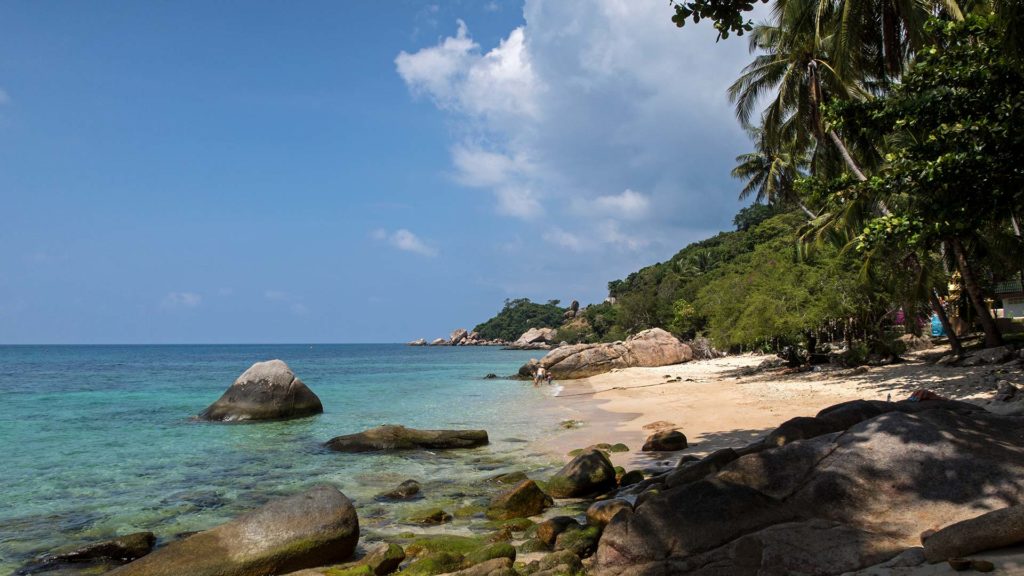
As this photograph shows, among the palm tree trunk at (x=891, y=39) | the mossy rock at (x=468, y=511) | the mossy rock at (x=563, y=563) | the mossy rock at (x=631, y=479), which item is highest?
the palm tree trunk at (x=891, y=39)

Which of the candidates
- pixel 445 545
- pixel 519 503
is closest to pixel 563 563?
pixel 445 545

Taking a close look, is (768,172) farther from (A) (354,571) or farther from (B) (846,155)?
(A) (354,571)

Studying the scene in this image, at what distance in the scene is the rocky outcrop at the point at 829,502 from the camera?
4621mm

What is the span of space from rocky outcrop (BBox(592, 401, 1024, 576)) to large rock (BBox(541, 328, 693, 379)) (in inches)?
1329

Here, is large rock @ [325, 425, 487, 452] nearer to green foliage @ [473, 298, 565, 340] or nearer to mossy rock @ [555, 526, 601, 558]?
mossy rock @ [555, 526, 601, 558]

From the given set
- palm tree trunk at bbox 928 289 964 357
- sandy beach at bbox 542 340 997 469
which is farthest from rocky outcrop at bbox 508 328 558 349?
palm tree trunk at bbox 928 289 964 357

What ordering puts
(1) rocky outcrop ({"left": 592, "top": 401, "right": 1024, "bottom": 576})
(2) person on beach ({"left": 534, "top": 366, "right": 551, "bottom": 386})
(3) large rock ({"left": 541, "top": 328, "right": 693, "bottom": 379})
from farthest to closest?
(3) large rock ({"left": 541, "top": 328, "right": 693, "bottom": 379}) → (2) person on beach ({"left": 534, "top": 366, "right": 551, "bottom": 386}) → (1) rocky outcrop ({"left": 592, "top": 401, "right": 1024, "bottom": 576})

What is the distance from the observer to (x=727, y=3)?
5.15 m

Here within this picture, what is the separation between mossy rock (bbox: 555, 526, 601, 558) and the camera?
20.5 ft

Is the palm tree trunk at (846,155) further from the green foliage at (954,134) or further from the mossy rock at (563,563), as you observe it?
the mossy rock at (563,563)

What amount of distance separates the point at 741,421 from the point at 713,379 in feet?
42.7

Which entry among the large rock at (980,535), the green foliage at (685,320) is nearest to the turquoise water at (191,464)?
the large rock at (980,535)

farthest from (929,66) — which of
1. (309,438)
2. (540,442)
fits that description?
(309,438)

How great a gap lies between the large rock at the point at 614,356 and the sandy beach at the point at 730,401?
12.6 m
